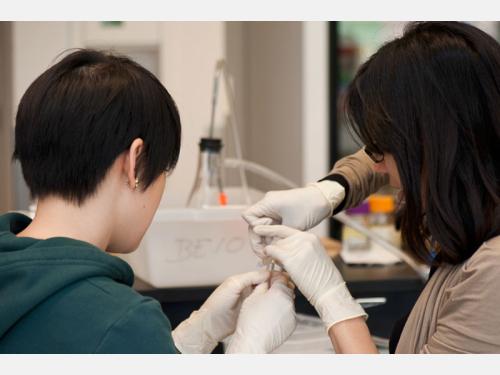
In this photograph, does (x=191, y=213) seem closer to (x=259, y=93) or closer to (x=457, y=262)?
(x=457, y=262)

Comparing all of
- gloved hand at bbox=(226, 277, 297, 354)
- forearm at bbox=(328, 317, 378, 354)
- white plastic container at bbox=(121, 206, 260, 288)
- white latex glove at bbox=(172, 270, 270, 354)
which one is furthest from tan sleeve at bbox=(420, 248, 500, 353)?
white plastic container at bbox=(121, 206, 260, 288)

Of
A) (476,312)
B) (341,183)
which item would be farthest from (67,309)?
(341,183)

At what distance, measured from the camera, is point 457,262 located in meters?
1.10

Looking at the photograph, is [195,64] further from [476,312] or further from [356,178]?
[476,312]

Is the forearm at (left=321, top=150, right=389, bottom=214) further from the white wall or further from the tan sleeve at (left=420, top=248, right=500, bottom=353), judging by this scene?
the white wall

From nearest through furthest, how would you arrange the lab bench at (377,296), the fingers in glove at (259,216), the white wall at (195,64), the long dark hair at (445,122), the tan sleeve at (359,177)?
the long dark hair at (445,122)
the fingers in glove at (259,216)
the tan sleeve at (359,177)
the lab bench at (377,296)
the white wall at (195,64)

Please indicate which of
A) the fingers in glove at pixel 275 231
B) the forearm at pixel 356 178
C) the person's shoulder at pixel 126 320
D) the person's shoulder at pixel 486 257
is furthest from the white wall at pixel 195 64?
the person's shoulder at pixel 126 320

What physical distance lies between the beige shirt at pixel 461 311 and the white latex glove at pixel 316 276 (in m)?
0.10

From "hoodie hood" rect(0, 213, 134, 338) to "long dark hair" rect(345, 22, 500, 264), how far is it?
477mm

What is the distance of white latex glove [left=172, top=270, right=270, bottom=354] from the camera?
1.29 metres

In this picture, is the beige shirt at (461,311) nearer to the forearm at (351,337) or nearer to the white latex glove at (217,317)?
the forearm at (351,337)

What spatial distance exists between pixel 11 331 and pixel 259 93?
313 cm

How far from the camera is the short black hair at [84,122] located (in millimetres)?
931
